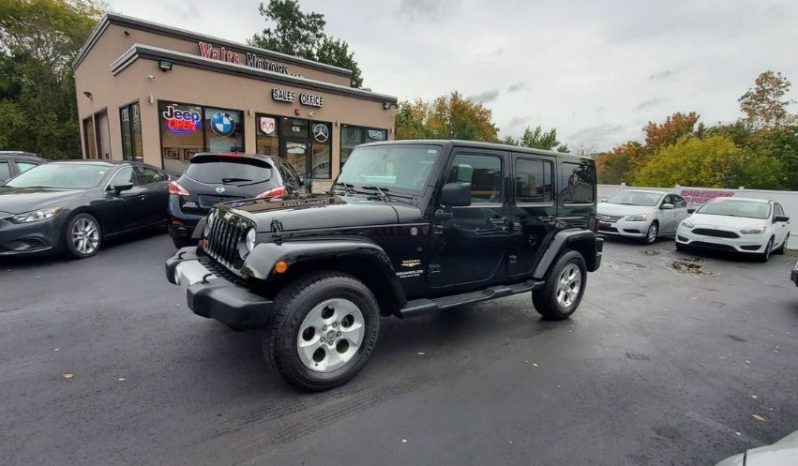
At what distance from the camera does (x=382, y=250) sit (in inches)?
124

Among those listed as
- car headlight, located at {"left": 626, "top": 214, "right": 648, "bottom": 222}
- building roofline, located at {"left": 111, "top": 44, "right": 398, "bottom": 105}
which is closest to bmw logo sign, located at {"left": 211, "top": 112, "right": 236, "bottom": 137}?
building roofline, located at {"left": 111, "top": 44, "right": 398, "bottom": 105}

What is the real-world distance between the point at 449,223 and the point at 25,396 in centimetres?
335

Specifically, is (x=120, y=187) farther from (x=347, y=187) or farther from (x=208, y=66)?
(x=208, y=66)

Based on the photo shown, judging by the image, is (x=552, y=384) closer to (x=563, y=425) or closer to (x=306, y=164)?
(x=563, y=425)

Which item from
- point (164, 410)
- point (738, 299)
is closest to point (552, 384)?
point (164, 410)

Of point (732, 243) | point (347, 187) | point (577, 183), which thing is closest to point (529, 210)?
point (577, 183)

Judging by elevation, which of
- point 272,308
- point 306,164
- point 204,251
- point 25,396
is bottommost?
point 25,396

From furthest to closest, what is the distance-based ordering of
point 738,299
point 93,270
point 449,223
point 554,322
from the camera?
point 738,299
point 93,270
point 554,322
point 449,223

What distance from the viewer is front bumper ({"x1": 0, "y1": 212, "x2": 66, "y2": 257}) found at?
18.8 feet

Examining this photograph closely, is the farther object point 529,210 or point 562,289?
point 562,289

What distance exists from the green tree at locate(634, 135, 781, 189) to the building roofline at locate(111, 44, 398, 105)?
20020 mm

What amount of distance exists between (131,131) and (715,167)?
28290mm

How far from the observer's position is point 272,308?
9.10 feet

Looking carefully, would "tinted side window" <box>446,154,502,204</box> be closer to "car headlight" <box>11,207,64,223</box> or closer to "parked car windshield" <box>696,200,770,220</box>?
"car headlight" <box>11,207,64,223</box>
